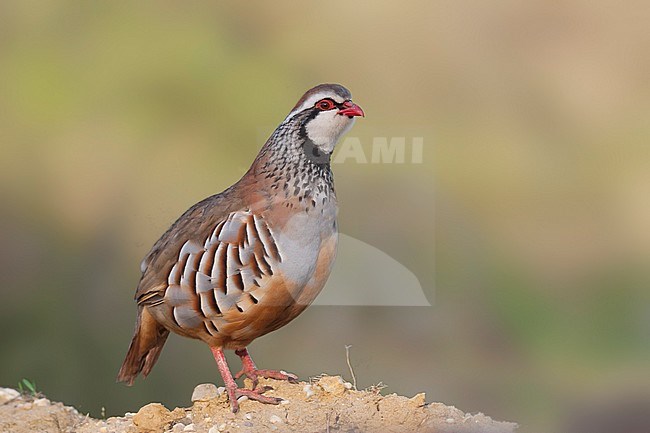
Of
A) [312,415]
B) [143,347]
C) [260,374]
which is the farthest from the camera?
[143,347]

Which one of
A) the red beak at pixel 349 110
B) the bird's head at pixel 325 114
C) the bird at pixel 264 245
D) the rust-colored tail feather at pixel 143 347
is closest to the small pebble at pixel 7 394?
the rust-colored tail feather at pixel 143 347

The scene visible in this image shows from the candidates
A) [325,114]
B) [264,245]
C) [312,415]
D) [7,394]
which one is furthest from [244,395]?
[7,394]

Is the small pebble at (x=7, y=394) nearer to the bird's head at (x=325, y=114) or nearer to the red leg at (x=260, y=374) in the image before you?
the red leg at (x=260, y=374)

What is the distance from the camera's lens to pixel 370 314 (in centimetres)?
404

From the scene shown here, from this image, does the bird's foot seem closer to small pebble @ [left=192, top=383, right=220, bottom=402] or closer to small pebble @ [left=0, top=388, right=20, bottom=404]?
small pebble @ [left=192, top=383, right=220, bottom=402]

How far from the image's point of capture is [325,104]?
10.0 ft

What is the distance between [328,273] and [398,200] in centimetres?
103

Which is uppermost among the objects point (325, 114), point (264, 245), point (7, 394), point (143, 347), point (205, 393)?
point (325, 114)

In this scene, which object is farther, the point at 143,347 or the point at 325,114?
the point at 143,347

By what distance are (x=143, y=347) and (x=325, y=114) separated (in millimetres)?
1070

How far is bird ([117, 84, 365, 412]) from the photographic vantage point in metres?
3.00

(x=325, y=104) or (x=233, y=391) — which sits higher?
(x=325, y=104)

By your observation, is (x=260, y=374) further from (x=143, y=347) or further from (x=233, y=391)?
(x=143, y=347)

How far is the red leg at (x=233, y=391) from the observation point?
306 centimetres
